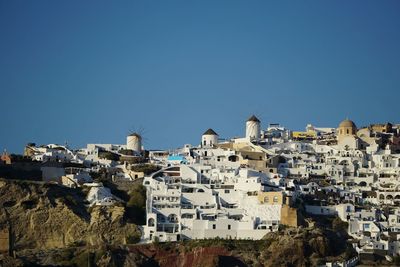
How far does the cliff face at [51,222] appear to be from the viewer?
68250 mm

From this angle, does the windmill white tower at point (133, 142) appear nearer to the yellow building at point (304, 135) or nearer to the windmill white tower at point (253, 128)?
the windmill white tower at point (253, 128)

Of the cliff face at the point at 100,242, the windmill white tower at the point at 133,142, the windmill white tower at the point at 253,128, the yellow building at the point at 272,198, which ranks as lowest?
the cliff face at the point at 100,242

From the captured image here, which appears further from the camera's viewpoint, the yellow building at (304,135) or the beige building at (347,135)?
the yellow building at (304,135)

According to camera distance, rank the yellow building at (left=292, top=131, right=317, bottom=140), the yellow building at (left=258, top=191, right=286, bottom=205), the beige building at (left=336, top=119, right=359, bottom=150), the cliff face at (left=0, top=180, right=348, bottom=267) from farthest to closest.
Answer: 1. the yellow building at (left=292, top=131, right=317, bottom=140)
2. the beige building at (left=336, top=119, right=359, bottom=150)
3. the yellow building at (left=258, top=191, right=286, bottom=205)
4. the cliff face at (left=0, top=180, right=348, bottom=267)

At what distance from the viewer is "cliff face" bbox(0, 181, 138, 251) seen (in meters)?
68.2

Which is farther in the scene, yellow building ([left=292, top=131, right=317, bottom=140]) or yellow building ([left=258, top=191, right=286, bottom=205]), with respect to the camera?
yellow building ([left=292, top=131, right=317, bottom=140])

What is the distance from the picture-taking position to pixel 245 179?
7262 centimetres

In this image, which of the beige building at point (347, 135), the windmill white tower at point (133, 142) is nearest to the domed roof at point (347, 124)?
the beige building at point (347, 135)

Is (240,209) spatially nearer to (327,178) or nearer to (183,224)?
(183,224)

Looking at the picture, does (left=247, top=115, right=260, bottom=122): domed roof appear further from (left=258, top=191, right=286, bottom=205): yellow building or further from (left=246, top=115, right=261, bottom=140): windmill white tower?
(left=258, top=191, right=286, bottom=205): yellow building

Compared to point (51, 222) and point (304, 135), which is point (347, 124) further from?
point (51, 222)

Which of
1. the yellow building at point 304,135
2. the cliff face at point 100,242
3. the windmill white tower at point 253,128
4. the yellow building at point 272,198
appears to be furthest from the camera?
the yellow building at point 304,135

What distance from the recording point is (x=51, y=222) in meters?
68.9


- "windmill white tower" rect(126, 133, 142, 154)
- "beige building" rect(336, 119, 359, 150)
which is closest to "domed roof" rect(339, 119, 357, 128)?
"beige building" rect(336, 119, 359, 150)
